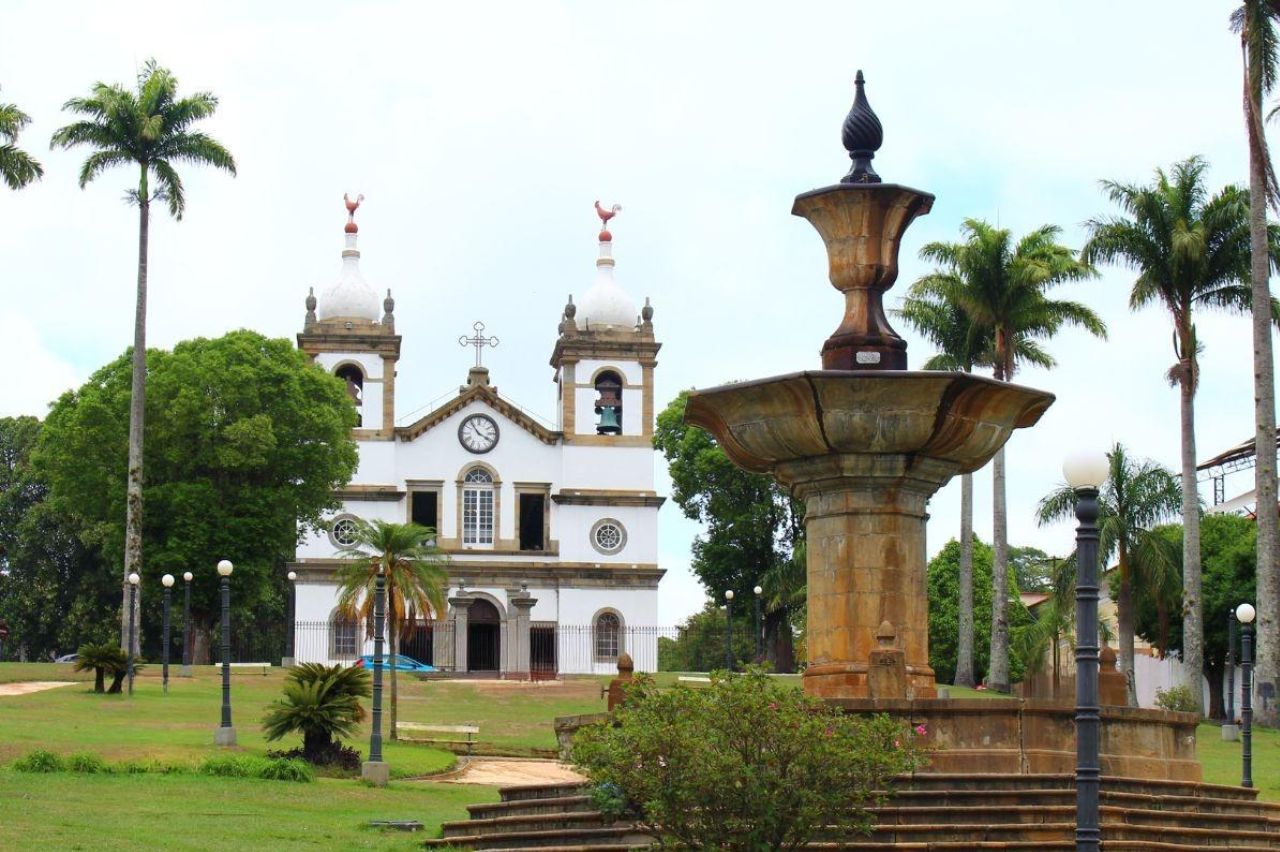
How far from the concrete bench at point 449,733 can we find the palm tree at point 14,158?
1150 centimetres

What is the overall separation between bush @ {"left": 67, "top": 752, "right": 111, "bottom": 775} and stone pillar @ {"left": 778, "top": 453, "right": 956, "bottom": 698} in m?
10.4

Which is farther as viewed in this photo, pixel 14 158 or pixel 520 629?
pixel 520 629

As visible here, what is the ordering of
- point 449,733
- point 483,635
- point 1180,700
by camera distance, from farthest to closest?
point 483,635, point 1180,700, point 449,733

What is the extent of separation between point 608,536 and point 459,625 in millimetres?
5997

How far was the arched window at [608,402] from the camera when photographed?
68.3 metres

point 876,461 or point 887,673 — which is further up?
point 876,461

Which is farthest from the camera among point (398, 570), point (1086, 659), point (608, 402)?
point (608, 402)

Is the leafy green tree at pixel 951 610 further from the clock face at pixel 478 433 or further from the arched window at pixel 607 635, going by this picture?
the clock face at pixel 478 433

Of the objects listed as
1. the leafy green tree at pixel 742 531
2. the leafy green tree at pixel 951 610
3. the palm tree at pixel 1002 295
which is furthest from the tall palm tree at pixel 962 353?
the leafy green tree at pixel 742 531

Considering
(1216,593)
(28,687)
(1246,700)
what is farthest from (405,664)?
(1246,700)

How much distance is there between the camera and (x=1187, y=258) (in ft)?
133

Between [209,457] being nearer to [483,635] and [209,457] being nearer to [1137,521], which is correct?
[483,635]

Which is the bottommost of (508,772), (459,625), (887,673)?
(508,772)

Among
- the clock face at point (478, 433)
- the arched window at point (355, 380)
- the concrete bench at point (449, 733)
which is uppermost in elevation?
the arched window at point (355, 380)
